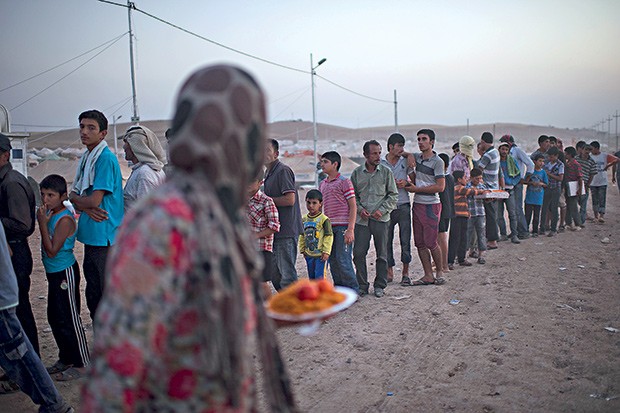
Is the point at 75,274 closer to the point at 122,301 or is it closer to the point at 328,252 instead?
the point at 328,252

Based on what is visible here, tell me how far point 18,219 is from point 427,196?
553 cm

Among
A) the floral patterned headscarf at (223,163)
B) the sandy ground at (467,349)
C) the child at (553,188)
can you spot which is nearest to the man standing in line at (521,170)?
the child at (553,188)

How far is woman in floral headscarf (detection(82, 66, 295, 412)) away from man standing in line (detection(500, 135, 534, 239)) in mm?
10933

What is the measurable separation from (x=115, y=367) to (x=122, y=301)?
20cm

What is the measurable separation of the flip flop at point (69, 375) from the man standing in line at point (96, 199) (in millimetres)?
683

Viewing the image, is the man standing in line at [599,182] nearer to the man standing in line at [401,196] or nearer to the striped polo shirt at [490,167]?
the striped polo shirt at [490,167]

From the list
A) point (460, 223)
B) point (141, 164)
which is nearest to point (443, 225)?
point (460, 223)

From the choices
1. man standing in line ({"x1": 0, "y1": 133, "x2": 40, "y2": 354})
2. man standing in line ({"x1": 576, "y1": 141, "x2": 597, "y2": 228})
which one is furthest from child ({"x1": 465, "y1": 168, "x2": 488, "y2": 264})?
man standing in line ({"x1": 0, "y1": 133, "x2": 40, "y2": 354})

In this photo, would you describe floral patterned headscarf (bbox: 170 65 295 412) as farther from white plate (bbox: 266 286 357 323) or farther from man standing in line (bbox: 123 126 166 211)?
man standing in line (bbox: 123 126 166 211)

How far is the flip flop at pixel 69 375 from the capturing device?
4973 millimetres

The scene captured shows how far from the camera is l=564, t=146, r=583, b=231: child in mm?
13250

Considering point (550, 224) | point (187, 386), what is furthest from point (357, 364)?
point (550, 224)

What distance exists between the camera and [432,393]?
14.8 feet

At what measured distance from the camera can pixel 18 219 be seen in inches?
186
